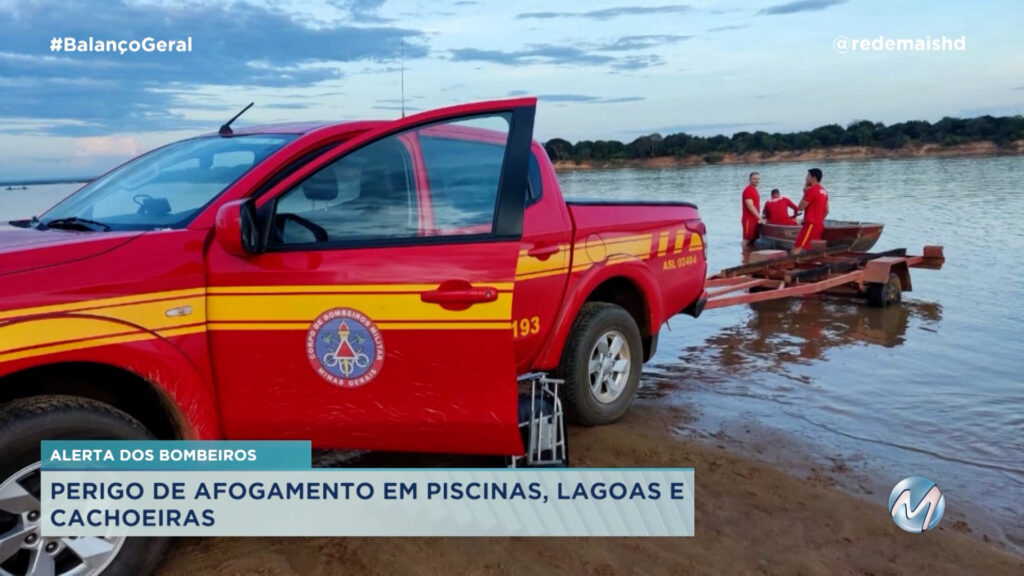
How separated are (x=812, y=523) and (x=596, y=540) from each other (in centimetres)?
108

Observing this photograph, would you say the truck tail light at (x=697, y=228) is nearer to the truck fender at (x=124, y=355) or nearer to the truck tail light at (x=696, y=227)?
the truck tail light at (x=696, y=227)

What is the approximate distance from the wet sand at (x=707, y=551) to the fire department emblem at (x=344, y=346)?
79 cm

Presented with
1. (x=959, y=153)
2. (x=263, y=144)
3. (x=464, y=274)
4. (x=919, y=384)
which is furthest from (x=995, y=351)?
(x=959, y=153)

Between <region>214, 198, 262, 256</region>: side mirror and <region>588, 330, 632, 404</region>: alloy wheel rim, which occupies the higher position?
<region>214, 198, 262, 256</region>: side mirror

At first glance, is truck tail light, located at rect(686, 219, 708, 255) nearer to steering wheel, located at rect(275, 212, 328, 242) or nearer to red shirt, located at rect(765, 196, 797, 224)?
→ steering wheel, located at rect(275, 212, 328, 242)

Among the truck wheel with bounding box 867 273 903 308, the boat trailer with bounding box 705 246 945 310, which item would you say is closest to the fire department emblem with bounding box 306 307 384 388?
the boat trailer with bounding box 705 246 945 310

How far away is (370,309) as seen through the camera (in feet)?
10.4

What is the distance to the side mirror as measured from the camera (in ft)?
9.78

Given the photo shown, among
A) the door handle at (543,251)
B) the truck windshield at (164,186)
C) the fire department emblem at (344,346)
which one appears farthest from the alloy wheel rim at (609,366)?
the truck windshield at (164,186)

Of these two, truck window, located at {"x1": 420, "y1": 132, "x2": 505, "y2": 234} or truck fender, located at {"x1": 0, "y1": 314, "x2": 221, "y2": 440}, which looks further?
truck window, located at {"x1": 420, "y1": 132, "x2": 505, "y2": 234}

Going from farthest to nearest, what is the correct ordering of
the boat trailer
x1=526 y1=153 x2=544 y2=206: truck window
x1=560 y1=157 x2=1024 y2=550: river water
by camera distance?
the boat trailer → x1=560 y1=157 x2=1024 y2=550: river water → x1=526 y1=153 x2=544 y2=206: truck window

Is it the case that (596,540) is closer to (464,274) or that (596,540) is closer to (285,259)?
(464,274)

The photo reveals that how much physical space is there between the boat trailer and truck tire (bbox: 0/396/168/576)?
21.4ft

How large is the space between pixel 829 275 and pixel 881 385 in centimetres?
366
